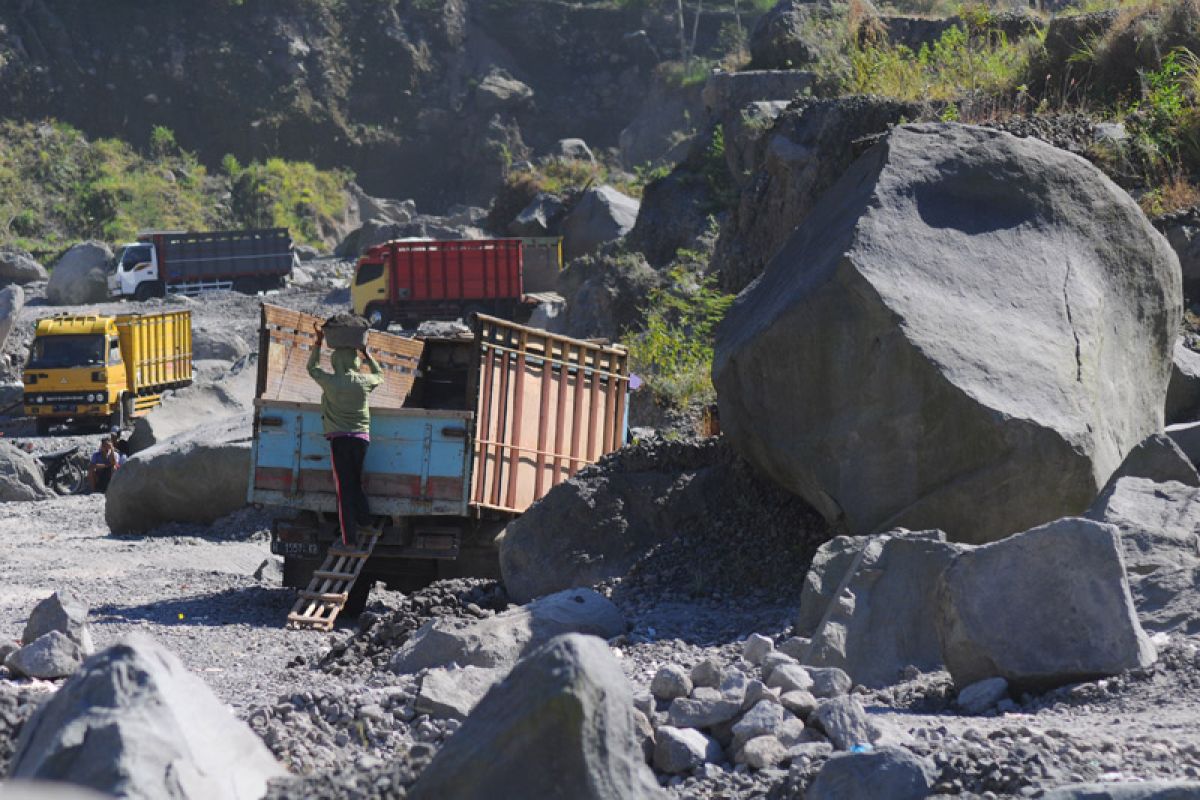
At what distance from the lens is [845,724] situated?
5.71 metres

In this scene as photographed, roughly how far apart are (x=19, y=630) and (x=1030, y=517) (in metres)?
6.54

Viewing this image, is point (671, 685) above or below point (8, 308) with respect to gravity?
above

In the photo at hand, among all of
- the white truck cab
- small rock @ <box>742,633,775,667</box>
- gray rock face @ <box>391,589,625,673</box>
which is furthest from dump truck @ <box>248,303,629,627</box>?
the white truck cab

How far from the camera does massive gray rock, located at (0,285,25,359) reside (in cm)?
3478

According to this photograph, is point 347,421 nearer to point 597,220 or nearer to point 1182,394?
point 1182,394

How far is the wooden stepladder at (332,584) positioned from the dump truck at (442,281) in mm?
24758

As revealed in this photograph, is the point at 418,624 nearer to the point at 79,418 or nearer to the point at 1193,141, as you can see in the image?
the point at 1193,141

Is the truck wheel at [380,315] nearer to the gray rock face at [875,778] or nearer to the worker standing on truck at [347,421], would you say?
the worker standing on truck at [347,421]

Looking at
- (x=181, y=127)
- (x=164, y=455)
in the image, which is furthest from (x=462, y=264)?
(x=181, y=127)

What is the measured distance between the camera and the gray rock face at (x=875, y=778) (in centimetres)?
494

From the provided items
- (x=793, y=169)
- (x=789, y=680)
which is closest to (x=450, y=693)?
(x=789, y=680)

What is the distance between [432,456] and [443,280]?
1008 inches

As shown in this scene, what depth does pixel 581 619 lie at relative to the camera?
8711mm

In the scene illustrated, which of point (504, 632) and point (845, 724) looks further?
point (504, 632)
